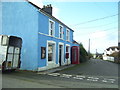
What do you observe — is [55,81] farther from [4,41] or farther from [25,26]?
[25,26]

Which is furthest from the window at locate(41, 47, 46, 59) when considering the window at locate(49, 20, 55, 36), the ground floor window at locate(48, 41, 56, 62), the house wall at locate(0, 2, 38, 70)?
the window at locate(49, 20, 55, 36)

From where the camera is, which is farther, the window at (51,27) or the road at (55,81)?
the window at (51,27)

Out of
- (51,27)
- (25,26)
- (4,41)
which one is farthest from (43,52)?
(4,41)

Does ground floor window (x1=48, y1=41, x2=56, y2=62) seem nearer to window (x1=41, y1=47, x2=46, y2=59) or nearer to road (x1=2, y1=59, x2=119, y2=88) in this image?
window (x1=41, y1=47, x2=46, y2=59)

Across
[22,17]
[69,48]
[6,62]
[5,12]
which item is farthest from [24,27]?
[69,48]

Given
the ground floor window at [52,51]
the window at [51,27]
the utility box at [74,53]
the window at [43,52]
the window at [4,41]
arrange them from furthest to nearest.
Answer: the utility box at [74,53] < the ground floor window at [52,51] < the window at [51,27] < the window at [43,52] < the window at [4,41]

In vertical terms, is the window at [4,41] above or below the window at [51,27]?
below

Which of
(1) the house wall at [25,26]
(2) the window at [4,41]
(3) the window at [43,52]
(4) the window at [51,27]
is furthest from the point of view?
(4) the window at [51,27]

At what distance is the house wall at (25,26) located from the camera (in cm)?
1291

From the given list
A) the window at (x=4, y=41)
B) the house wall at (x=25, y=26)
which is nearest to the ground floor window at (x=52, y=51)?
the house wall at (x=25, y=26)

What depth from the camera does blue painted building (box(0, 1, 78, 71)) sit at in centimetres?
1292

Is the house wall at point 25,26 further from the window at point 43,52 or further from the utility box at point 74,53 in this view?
the utility box at point 74,53

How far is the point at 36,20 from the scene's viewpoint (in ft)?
42.9

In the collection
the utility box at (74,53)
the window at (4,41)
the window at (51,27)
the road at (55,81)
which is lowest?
the road at (55,81)
